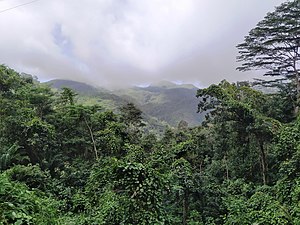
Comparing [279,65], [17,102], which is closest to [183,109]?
[279,65]

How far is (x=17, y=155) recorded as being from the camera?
42.5ft

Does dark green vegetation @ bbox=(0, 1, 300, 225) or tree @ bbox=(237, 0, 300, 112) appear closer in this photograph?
dark green vegetation @ bbox=(0, 1, 300, 225)

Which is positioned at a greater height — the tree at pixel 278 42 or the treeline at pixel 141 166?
the tree at pixel 278 42

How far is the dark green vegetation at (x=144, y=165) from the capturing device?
5.85 m

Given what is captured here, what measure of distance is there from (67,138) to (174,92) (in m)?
114

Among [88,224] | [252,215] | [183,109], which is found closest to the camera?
[88,224]

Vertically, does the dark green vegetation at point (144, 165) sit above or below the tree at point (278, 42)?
below

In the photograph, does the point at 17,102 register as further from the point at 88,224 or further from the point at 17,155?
the point at 88,224

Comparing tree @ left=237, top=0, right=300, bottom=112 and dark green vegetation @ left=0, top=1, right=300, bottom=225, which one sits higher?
tree @ left=237, top=0, right=300, bottom=112

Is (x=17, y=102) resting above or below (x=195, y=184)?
above

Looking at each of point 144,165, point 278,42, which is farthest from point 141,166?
point 278,42

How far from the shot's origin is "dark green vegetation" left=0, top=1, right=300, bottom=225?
5848 mm

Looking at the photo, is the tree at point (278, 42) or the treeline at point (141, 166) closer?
the treeline at point (141, 166)

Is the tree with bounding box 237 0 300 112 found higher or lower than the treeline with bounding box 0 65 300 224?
higher
